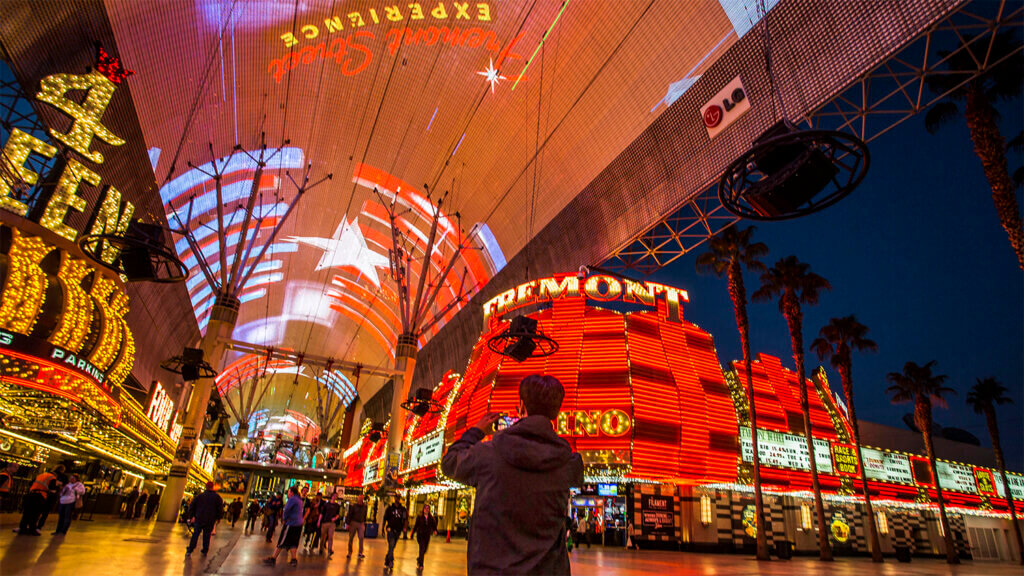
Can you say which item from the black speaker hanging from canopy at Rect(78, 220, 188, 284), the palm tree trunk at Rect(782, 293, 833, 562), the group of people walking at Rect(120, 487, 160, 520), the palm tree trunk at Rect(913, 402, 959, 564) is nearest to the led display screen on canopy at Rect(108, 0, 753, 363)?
the black speaker hanging from canopy at Rect(78, 220, 188, 284)

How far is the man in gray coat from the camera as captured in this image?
2.25 metres

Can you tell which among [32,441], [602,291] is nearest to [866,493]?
[602,291]

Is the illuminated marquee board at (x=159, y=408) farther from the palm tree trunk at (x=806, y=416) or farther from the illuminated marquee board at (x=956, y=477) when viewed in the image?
the illuminated marquee board at (x=956, y=477)

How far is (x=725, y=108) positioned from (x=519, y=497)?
18212 millimetres

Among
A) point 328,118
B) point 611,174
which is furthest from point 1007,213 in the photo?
point 328,118

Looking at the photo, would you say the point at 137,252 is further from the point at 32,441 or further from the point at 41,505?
the point at 32,441

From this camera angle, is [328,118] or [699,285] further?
[699,285]

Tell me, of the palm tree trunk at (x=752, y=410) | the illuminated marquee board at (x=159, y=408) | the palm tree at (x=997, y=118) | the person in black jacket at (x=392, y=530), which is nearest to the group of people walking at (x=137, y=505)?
the illuminated marquee board at (x=159, y=408)

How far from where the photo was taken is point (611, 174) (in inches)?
903

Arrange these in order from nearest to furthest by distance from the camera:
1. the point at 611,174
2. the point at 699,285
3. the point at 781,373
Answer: the point at 611,174 → the point at 781,373 → the point at 699,285

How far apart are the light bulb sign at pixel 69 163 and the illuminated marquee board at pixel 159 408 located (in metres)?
11.2

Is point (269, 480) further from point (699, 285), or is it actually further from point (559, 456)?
point (559, 456)

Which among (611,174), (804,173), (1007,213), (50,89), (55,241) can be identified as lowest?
(804,173)

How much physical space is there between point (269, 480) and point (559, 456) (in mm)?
113020
